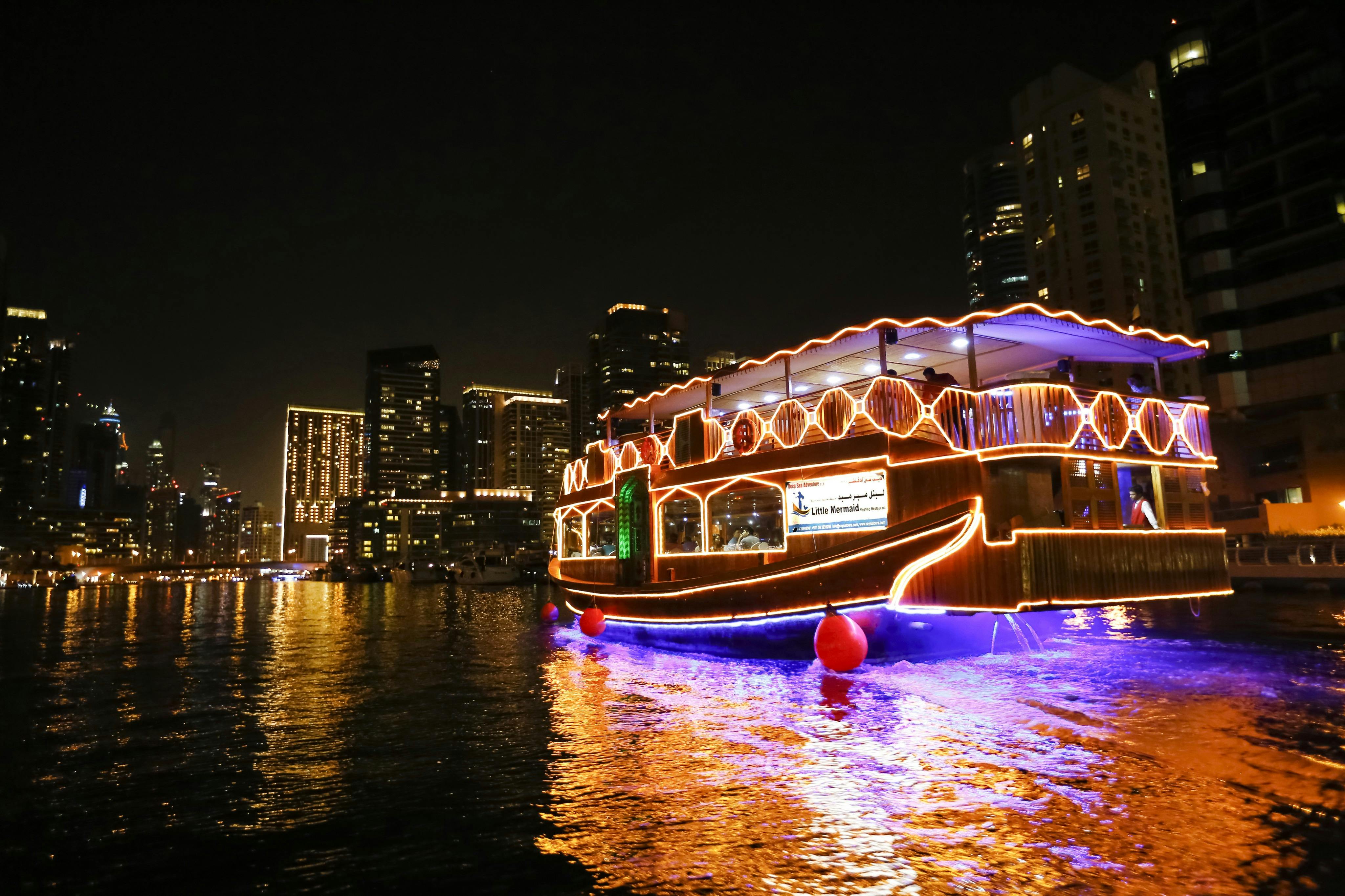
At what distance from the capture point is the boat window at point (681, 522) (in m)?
20.9

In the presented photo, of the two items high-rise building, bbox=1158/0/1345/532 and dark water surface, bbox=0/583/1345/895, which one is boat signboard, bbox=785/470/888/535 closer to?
dark water surface, bbox=0/583/1345/895

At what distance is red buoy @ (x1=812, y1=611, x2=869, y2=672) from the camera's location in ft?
41.9

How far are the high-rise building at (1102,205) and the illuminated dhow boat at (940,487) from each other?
253 ft

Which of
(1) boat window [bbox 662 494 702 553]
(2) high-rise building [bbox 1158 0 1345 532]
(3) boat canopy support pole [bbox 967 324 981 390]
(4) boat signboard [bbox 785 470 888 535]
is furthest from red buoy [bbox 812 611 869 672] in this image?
(2) high-rise building [bbox 1158 0 1345 532]

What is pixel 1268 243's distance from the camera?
54.0 m

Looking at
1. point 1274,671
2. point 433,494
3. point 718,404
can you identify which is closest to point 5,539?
point 433,494

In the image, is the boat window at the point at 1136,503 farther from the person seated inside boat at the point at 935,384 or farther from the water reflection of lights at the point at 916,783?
the person seated inside boat at the point at 935,384

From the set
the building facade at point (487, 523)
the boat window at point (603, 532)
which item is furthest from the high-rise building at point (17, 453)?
the boat window at point (603, 532)

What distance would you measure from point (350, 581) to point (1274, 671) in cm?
13328

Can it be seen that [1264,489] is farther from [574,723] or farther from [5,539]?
[5,539]

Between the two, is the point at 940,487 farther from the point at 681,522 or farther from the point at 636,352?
the point at 636,352

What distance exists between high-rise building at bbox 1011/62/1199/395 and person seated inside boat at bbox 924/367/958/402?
79.3 meters

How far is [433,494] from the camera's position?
580 feet

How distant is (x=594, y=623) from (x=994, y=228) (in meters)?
161
